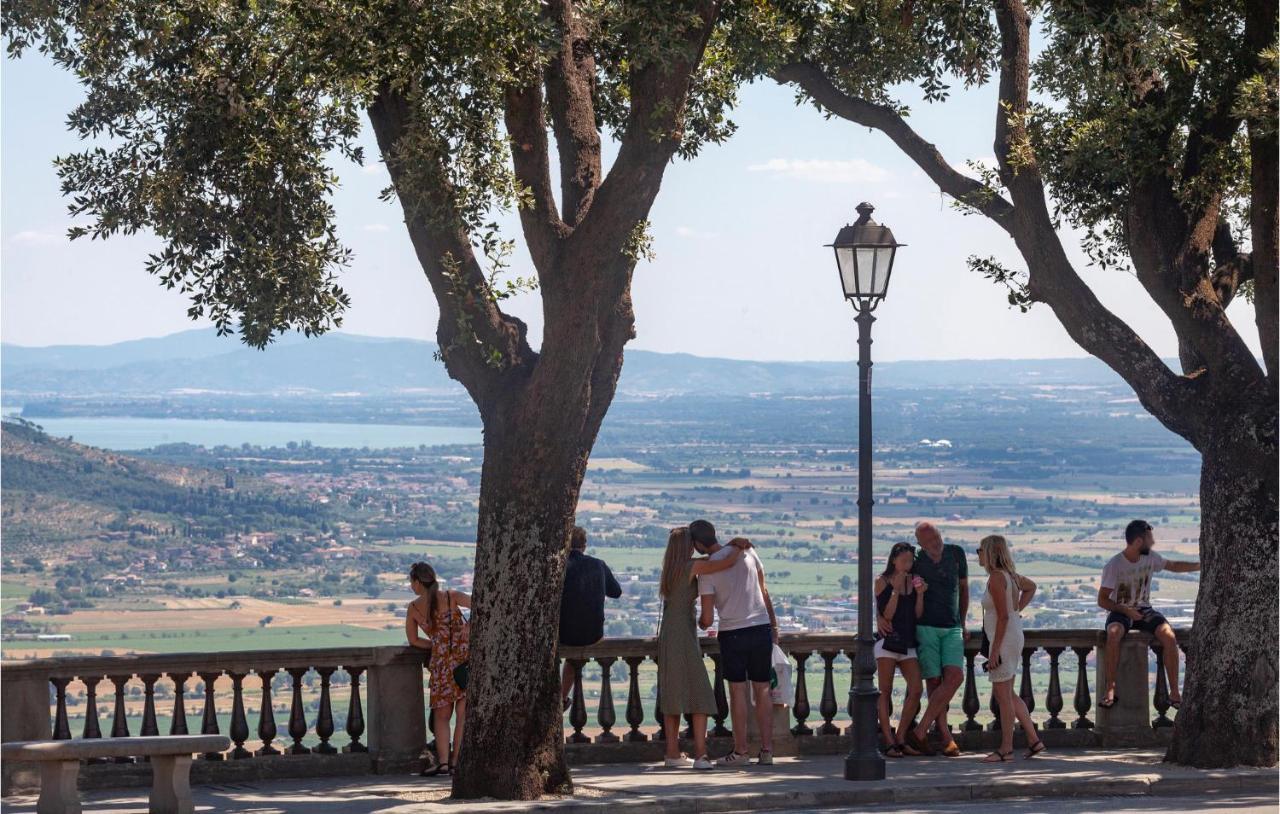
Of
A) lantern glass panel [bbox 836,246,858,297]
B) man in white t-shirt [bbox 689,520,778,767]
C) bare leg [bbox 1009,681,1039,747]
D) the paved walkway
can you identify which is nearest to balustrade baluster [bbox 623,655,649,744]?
the paved walkway

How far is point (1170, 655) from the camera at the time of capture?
16359 millimetres

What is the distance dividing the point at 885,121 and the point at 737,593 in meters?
4.69

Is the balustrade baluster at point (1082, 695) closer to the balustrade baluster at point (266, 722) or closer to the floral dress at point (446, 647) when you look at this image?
the floral dress at point (446, 647)

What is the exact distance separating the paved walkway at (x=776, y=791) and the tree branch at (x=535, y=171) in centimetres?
368

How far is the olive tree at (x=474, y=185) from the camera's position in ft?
43.5

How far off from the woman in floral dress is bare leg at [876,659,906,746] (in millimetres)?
3374

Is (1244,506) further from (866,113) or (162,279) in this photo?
(162,279)

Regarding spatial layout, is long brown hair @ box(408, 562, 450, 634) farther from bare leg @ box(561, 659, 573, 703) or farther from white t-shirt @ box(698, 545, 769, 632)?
white t-shirt @ box(698, 545, 769, 632)

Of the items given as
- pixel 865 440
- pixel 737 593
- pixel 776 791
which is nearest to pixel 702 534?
pixel 737 593

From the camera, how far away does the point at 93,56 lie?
14.7 m

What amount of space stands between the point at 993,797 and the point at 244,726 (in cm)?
565

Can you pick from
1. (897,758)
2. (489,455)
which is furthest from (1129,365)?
(489,455)

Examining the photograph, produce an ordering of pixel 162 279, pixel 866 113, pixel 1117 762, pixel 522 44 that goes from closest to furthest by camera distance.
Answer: pixel 522 44
pixel 162 279
pixel 1117 762
pixel 866 113

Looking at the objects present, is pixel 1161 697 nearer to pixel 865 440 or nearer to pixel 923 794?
pixel 923 794
